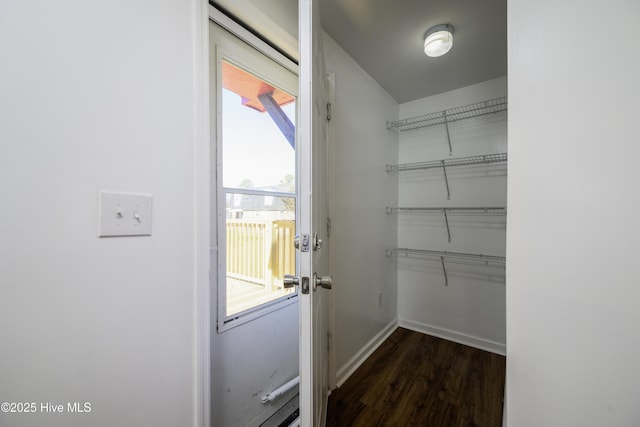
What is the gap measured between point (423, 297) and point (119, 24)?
2725 mm

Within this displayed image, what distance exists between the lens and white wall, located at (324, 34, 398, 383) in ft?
5.32

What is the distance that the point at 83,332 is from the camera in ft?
2.00

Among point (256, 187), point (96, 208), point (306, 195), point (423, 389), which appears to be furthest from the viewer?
point (423, 389)

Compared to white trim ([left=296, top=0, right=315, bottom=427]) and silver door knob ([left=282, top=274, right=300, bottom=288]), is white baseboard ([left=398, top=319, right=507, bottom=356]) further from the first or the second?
silver door knob ([left=282, top=274, right=300, bottom=288])

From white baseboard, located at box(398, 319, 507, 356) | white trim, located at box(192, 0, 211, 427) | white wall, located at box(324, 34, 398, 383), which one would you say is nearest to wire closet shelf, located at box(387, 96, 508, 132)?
white wall, located at box(324, 34, 398, 383)

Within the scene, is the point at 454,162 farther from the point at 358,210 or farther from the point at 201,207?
the point at 201,207

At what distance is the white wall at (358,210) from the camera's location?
1622 mm

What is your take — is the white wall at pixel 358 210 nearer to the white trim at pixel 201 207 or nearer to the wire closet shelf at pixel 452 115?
the wire closet shelf at pixel 452 115

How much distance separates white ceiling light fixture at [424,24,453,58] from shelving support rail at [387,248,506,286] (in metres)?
1.64

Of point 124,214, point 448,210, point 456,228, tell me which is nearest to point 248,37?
point 124,214

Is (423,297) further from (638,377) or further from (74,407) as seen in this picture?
(74,407)

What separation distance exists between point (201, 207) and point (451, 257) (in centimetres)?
221

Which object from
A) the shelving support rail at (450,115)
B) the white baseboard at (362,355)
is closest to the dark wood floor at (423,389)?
the white baseboard at (362,355)

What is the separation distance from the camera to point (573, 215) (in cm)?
72
